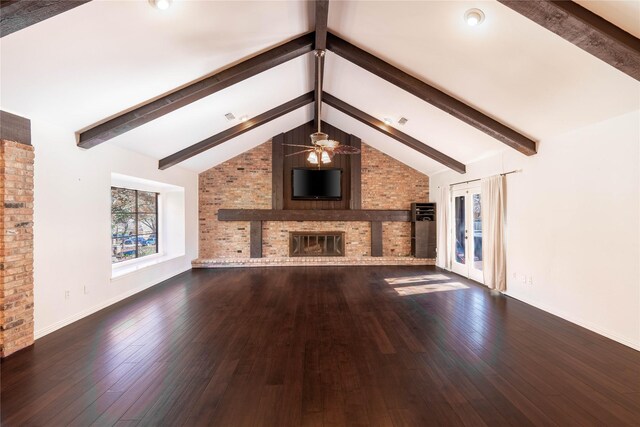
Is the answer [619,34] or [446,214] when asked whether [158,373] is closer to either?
[619,34]

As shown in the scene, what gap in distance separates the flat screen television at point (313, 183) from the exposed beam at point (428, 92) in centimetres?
402

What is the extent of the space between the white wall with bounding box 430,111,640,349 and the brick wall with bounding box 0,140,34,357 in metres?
6.49

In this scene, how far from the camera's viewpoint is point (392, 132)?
629cm

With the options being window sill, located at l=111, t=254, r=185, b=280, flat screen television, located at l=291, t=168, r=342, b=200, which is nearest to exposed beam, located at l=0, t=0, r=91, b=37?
window sill, located at l=111, t=254, r=185, b=280

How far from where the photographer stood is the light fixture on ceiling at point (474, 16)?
269 centimetres

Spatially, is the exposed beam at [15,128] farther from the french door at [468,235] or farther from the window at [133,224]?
the french door at [468,235]

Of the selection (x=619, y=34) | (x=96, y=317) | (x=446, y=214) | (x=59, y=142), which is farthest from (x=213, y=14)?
(x=446, y=214)

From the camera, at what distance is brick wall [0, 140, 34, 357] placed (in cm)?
279

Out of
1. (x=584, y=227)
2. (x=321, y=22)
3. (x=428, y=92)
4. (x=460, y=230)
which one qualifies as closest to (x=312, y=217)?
(x=460, y=230)

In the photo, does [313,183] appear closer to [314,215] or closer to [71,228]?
[314,215]

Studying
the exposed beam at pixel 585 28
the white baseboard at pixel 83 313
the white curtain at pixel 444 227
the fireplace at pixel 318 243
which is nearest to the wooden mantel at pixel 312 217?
the fireplace at pixel 318 243

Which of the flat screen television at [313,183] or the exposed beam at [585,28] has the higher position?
the exposed beam at [585,28]

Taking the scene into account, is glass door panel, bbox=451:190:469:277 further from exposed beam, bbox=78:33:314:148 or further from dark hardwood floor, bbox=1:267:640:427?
exposed beam, bbox=78:33:314:148

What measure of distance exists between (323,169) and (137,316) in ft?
18.6
